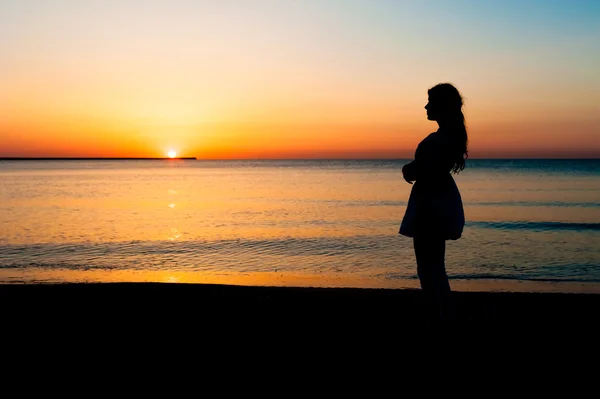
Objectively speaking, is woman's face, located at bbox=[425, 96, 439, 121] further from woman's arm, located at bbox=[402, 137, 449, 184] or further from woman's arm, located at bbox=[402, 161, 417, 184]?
woman's arm, located at bbox=[402, 161, 417, 184]

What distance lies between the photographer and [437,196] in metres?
4.68

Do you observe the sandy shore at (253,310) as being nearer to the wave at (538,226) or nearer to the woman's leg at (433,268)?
the woman's leg at (433,268)

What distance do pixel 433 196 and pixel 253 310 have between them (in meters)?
2.96

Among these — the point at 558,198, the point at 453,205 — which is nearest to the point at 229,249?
the point at 453,205

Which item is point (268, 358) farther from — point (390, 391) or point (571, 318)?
point (571, 318)

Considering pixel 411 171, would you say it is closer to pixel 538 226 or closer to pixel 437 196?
pixel 437 196

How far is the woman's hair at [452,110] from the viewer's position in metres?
4.70

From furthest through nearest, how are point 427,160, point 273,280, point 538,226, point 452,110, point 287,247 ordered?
1. point 538,226
2. point 287,247
3. point 273,280
4. point 452,110
5. point 427,160

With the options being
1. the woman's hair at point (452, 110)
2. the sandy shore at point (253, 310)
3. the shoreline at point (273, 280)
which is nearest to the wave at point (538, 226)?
the shoreline at point (273, 280)

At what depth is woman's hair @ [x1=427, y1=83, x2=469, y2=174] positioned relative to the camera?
4.70m

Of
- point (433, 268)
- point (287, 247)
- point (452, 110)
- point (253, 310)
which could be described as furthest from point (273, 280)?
point (452, 110)

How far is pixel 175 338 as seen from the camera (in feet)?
17.8

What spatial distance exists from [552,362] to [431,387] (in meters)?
1.34

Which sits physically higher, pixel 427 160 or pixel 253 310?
pixel 427 160
